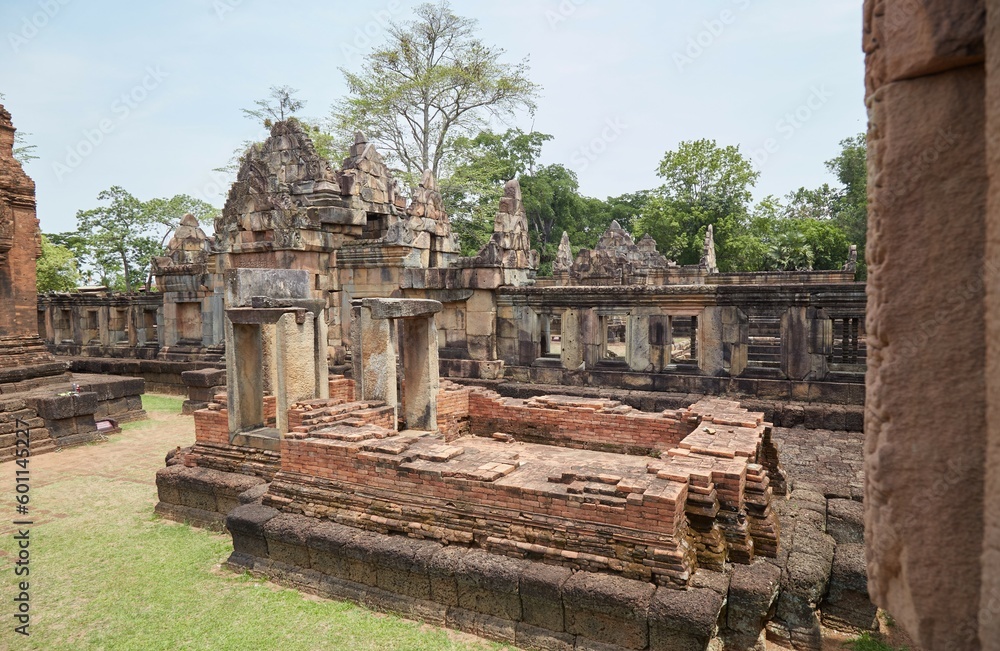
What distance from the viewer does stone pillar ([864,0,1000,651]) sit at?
4.29 feet

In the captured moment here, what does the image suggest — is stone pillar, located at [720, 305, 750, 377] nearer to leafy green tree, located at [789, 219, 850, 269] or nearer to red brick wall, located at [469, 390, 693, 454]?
red brick wall, located at [469, 390, 693, 454]

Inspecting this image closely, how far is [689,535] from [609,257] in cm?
1871

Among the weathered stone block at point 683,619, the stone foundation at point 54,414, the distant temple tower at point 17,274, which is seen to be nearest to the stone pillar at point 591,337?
the weathered stone block at point 683,619

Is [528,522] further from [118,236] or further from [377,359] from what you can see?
[118,236]

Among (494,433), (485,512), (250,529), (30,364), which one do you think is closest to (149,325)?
(30,364)

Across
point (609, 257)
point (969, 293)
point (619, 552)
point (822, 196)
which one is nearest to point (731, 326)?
point (619, 552)

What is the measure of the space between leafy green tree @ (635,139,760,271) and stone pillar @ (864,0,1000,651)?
33.6 metres

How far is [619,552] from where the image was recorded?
14.1ft

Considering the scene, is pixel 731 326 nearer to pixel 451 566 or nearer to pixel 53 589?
pixel 451 566

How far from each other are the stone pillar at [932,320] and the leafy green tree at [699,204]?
33608 millimetres

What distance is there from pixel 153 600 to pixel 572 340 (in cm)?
764

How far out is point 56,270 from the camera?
95.2 feet

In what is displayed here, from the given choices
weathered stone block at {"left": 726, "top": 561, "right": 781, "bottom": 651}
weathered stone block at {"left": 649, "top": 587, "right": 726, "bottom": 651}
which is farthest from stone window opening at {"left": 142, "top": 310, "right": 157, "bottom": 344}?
weathered stone block at {"left": 726, "top": 561, "right": 781, "bottom": 651}

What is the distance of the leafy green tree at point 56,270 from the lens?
27994 mm
